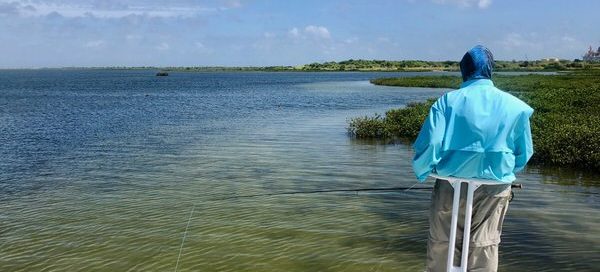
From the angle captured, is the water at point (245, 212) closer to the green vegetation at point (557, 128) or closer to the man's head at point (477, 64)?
the green vegetation at point (557, 128)

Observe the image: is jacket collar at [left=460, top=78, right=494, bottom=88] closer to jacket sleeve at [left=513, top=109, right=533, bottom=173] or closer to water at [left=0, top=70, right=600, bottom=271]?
jacket sleeve at [left=513, top=109, right=533, bottom=173]

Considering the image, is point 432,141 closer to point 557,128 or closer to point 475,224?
point 475,224

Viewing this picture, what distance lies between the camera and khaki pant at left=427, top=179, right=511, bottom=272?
4629 millimetres

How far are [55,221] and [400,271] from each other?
7.77 m

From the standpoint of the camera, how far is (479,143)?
14.4 feet

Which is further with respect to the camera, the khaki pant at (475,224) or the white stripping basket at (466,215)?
the khaki pant at (475,224)

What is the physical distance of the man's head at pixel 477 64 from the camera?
4.64m

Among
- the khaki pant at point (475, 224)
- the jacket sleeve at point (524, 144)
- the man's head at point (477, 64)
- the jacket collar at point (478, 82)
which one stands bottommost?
the khaki pant at point (475, 224)

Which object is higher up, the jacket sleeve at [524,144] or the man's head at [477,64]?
the man's head at [477,64]

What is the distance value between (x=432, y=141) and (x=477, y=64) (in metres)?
0.82

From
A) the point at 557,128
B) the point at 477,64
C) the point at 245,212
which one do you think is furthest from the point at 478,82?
the point at 557,128

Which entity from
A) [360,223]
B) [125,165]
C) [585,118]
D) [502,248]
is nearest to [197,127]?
[125,165]

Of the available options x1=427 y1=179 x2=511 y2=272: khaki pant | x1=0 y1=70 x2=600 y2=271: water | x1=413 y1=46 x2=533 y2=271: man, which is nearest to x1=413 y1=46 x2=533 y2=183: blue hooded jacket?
x1=413 y1=46 x2=533 y2=271: man

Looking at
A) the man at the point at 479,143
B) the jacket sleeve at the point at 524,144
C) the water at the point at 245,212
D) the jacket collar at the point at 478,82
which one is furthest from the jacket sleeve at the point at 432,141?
the water at the point at 245,212
